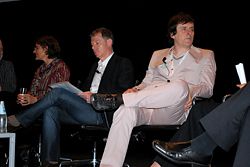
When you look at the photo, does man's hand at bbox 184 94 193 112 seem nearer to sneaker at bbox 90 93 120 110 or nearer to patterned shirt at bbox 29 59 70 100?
sneaker at bbox 90 93 120 110

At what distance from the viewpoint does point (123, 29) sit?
5.07 m

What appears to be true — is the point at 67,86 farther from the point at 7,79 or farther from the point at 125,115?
the point at 7,79

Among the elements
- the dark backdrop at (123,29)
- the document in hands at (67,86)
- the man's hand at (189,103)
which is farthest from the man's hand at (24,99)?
the dark backdrop at (123,29)

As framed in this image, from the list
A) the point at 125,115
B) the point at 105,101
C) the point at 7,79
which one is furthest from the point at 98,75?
the point at 7,79

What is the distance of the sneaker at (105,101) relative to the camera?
2.86 metres

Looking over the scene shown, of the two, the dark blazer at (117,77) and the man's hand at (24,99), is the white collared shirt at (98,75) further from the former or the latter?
the man's hand at (24,99)

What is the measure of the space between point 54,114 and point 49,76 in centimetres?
74

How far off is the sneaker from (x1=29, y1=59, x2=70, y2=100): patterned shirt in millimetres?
1057

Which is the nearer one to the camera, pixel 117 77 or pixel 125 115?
→ pixel 125 115

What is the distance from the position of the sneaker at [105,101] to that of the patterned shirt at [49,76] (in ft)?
3.47

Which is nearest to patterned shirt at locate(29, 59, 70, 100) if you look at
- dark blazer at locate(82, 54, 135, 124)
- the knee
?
dark blazer at locate(82, 54, 135, 124)

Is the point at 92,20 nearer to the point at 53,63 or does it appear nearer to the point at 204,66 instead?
the point at 53,63

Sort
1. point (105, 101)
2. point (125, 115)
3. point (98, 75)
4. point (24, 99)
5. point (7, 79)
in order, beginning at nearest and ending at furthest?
point (125, 115)
point (105, 101)
point (24, 99)
point (98, 75)
point (7, 79)

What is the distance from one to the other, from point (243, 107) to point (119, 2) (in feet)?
10.4
